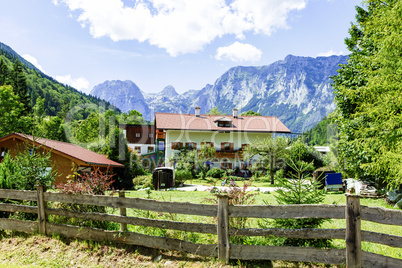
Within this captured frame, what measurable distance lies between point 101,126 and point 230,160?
2816cm

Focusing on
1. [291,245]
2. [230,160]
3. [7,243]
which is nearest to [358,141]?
[291,245]

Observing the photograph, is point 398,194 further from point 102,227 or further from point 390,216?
point 102,227

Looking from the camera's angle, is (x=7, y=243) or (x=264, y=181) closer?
(x=7, y=243)

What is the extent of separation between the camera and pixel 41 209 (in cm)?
691

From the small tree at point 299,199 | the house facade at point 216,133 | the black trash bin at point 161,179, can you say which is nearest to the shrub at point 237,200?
the small tree at point 299,199

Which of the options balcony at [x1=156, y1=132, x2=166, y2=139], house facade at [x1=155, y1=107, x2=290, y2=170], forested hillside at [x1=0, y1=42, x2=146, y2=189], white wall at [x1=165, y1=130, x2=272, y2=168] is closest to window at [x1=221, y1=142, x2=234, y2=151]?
house facade at [x1=155, y1=107, x2=290, y2=170]

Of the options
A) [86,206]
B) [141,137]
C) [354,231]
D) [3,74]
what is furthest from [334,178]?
[3,74]

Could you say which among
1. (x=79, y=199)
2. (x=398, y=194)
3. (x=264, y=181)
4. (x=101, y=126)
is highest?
(x=101, y=126)

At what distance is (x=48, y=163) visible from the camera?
7930 mm

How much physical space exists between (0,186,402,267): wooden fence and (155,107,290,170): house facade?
3254 cm

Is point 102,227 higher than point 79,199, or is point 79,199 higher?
point 79,199

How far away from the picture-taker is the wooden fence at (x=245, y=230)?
4.28m

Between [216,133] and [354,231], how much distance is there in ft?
126

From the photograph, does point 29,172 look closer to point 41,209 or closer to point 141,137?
point 41,209
